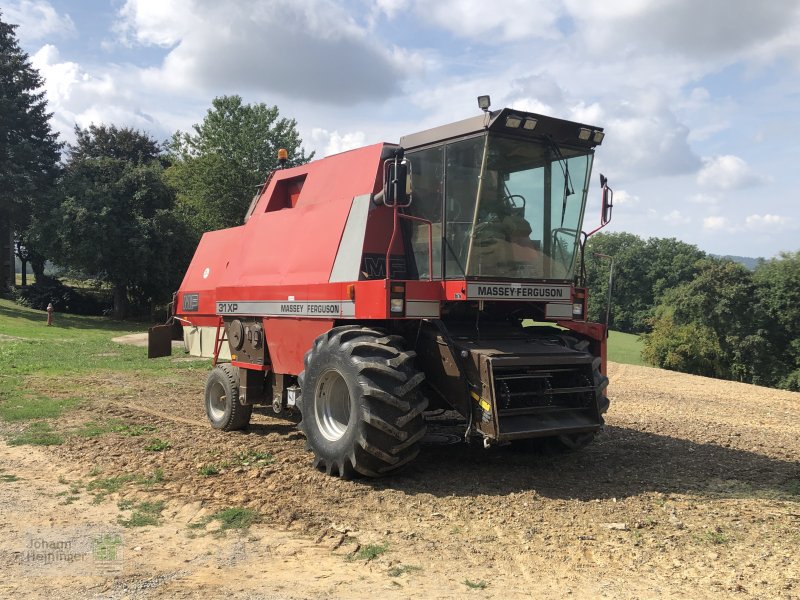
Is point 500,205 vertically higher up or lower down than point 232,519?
higher up

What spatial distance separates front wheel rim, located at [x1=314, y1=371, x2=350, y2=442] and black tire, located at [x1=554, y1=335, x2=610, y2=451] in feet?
7.47

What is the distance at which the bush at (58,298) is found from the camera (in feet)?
121

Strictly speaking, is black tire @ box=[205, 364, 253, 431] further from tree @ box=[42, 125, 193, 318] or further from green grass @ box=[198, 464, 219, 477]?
tree @ box=[42, 125, 193, 318]

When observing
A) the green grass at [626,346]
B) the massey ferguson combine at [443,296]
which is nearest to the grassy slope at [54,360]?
the massey ferguson combine at [443,296]

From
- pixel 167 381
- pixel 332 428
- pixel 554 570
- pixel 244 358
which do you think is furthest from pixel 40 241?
pixel 554 570

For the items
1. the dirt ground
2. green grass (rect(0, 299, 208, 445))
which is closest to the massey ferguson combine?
the dirt ground

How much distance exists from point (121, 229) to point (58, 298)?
26.1ft

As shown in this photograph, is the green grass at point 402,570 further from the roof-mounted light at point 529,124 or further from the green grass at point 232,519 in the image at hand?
the roof-mounted light at point 529,124

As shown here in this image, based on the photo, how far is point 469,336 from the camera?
22.4 ft

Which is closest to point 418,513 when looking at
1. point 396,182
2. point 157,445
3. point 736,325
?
point 396,182

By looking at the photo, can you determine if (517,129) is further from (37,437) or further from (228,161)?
(228,161)

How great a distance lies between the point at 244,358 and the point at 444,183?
3915mm

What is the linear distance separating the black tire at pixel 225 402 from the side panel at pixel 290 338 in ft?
3.09

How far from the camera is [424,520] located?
5.42 meters
